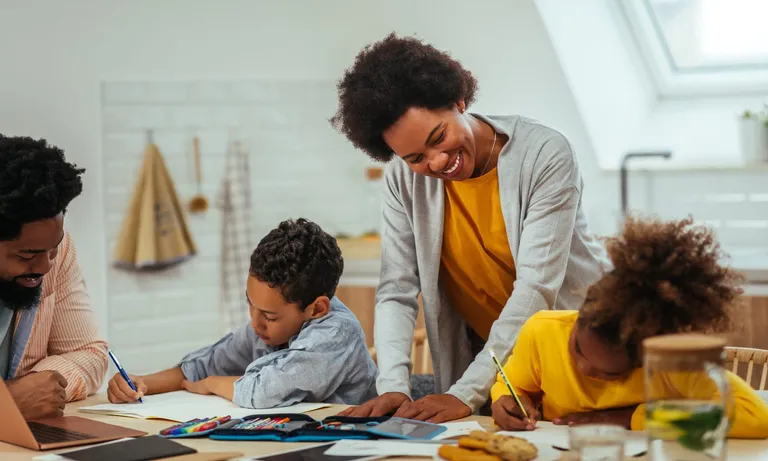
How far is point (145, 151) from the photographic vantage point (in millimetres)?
3666

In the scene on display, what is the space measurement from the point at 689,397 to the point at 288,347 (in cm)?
107

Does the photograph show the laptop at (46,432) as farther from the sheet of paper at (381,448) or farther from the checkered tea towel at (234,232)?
the checkered tea towel at (234,232)

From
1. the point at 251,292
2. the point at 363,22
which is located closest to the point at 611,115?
the point at 363,22

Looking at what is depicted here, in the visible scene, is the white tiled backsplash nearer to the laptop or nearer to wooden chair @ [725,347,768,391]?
the laptop

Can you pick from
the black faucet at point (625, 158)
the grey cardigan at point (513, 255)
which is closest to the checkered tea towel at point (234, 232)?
the black faucet at point (625, 158)

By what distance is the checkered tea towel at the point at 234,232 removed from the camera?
150 inches

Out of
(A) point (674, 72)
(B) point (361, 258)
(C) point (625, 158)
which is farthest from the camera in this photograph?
(A) point (674, 72)

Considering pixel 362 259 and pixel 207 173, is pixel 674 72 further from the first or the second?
pixel 207 173

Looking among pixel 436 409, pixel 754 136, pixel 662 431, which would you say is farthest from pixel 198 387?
pixel 754 136

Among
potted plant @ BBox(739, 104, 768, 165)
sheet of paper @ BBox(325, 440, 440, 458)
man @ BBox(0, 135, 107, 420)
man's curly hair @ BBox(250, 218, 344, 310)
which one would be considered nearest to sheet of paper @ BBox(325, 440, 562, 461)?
sheet of paper @ BBox(325, 440, 440, 458)

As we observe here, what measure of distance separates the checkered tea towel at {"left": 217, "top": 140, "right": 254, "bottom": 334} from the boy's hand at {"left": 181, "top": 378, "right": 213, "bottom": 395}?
5.21 ft

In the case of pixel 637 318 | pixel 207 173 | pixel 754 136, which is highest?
pixel 754 136

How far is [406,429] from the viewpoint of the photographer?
67.3 inches

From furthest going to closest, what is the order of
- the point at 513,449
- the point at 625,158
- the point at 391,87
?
the point at 625,158 < the point at 391,87 < the point at 513,449
